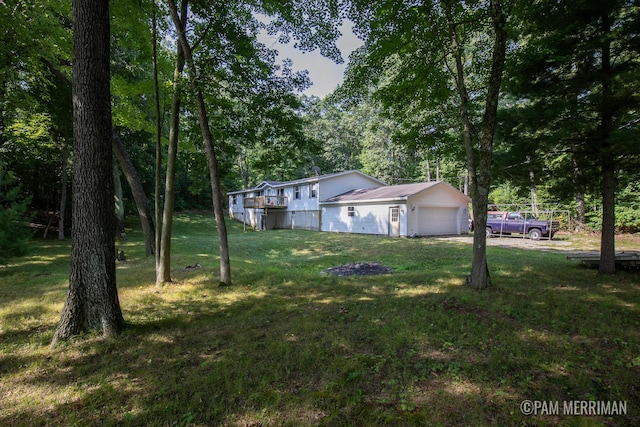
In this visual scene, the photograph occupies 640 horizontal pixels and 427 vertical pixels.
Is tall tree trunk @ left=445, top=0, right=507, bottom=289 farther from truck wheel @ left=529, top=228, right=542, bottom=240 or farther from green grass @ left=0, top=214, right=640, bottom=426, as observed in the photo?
truck wheel @ left=529, top=228, right=542, bottom=240

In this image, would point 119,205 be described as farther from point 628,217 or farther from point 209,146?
point 628,217

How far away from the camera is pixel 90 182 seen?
3748 millimetres

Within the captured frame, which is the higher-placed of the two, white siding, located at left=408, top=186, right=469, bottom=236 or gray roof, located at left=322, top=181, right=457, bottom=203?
gray roof, located at left=322, top=181, right=457, bottom=203

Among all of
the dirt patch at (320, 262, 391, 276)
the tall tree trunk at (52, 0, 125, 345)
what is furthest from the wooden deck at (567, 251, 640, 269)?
the tall tree trunk at (52, 0, 125, 345)

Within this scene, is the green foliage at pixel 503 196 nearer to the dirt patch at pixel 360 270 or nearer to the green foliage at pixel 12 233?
the dirt patch at pixel 360 270

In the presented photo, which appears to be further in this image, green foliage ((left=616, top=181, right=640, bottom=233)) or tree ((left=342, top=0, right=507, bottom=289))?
green foliage ((left=616, top=181, right=640, bottom=233))

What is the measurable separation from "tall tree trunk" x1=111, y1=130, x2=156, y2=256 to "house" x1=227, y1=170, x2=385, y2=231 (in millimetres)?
14455

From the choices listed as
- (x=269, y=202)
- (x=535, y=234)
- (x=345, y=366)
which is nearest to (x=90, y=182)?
(x=345, y=366)

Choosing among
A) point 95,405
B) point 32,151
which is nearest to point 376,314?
point 95,405

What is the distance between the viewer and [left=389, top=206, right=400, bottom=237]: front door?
60.5 feet

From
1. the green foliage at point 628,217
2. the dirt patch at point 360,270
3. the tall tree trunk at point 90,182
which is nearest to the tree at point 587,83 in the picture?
the dirt patch at point 360,270

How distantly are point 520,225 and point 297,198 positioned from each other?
16711 mm

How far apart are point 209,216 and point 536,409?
33.9 metres

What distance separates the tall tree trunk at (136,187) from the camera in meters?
10.3
